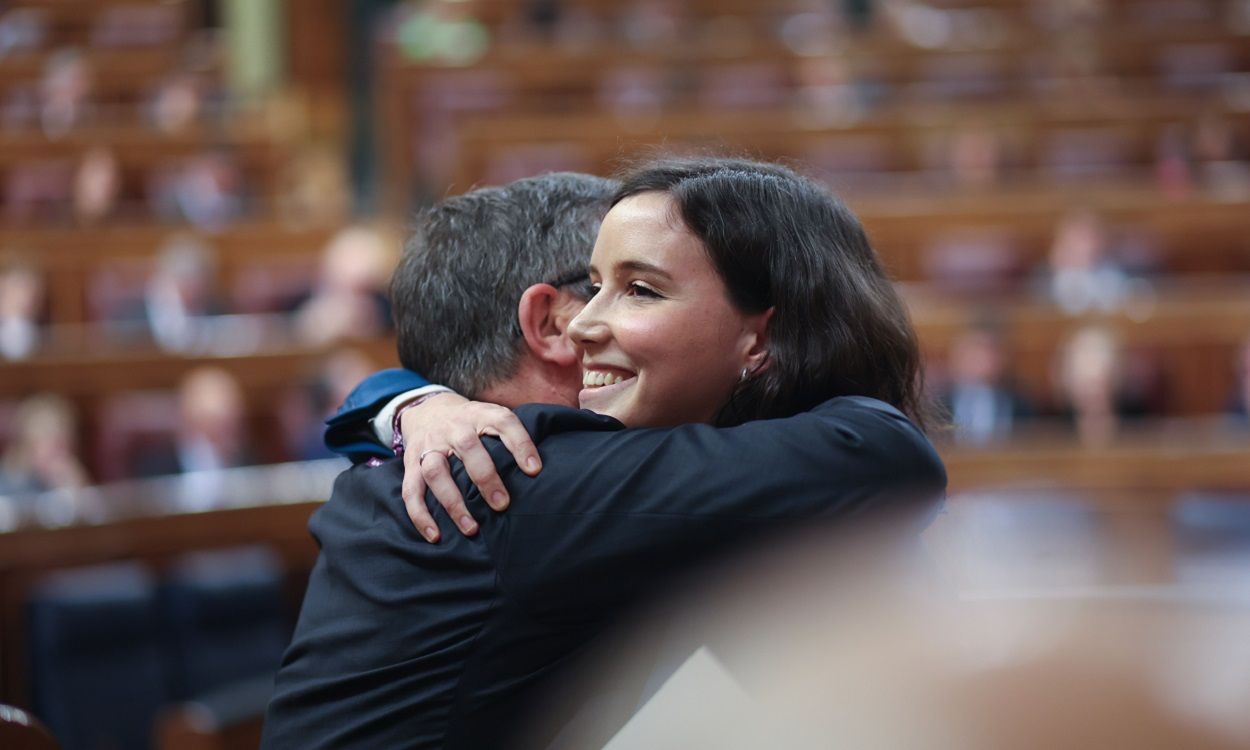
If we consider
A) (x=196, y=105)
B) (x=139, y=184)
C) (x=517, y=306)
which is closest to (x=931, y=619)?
(x=517, y=306)

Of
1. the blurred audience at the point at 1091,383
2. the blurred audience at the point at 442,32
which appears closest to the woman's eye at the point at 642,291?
the blurred audience at the point at 1091,383

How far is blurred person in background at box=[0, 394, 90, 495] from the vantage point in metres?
2.73

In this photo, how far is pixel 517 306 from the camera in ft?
3.06

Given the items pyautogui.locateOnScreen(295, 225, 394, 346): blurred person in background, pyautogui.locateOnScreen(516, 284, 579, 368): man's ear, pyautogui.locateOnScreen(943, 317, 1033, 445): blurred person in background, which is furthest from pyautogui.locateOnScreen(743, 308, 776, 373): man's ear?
pyautogui.locateOnScreen(295, 225, 394, 346): blurred person in background

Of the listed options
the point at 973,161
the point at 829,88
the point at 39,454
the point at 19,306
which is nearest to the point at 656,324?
the point at 39,454

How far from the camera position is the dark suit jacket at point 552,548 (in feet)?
2.52

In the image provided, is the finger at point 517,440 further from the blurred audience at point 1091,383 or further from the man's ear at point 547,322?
the blurred audience at point 1091,383

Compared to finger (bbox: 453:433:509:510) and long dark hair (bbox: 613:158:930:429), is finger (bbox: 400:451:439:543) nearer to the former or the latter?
finger (bbox: 453:433:509:510)

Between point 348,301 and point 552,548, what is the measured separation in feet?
8.99

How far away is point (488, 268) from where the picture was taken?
→ 37.1 inches

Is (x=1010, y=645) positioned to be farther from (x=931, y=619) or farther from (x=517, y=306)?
(x=517, y=306)

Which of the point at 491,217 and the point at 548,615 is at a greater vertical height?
the point at 491,217

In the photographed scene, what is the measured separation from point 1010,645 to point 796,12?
540 centimetres

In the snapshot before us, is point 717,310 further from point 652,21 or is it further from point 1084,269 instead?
point 652,21
